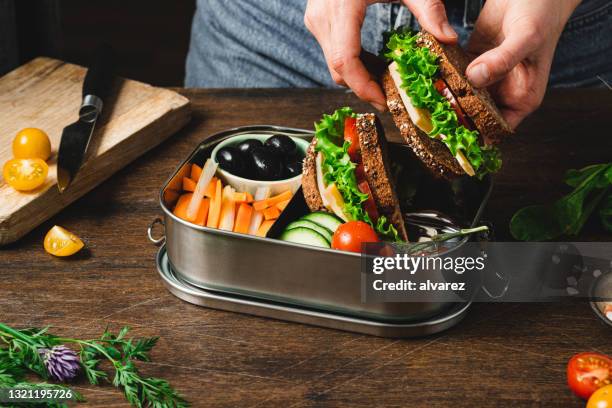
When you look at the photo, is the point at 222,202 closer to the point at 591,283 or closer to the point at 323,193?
the point at 323,193

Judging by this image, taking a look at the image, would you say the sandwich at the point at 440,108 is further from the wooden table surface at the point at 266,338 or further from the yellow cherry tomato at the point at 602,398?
the yellow cherry tomato at the point at 602,398

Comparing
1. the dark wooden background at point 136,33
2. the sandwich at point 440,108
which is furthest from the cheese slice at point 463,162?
the dark wooden background at point 136,33

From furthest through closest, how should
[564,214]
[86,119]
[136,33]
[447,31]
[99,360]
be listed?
[136,33], [86,119], [564,214], [447,31], [99,360]

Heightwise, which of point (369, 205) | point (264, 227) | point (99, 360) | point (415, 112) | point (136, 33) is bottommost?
point (136, 33)

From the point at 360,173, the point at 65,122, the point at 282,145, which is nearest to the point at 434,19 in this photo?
the point at 360,173

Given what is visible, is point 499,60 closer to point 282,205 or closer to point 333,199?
point 333,199
